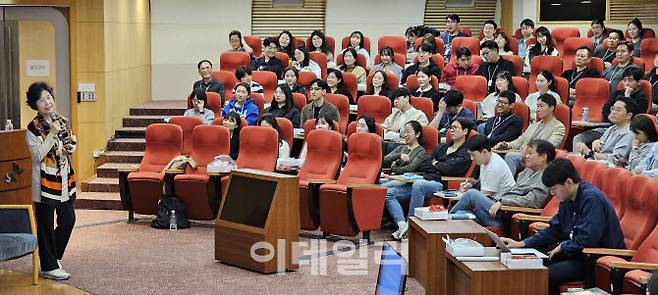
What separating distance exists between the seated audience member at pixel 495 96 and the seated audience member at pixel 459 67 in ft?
3.38

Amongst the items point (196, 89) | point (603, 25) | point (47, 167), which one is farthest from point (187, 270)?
point (603, 25)

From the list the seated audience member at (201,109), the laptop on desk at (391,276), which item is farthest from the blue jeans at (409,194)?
the laptop on desk at (391,276)

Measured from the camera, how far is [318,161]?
8812mm

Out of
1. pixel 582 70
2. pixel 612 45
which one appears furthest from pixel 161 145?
pixel 612 45

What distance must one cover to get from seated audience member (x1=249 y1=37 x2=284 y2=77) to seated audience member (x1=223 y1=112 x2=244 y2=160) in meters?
2.89

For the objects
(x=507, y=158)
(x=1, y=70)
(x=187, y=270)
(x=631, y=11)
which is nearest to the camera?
(x=187, y=270)

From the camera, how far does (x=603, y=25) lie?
42.6 ft

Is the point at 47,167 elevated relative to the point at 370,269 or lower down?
elevated

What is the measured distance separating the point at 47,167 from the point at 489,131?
13.4 feet

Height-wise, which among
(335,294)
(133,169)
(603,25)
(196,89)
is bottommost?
(335,294)

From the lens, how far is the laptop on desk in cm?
397

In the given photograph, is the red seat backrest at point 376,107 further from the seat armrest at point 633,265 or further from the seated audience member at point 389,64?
the seat armrest at point 633,265

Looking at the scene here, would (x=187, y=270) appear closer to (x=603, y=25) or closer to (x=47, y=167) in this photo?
(x=47, y=167)

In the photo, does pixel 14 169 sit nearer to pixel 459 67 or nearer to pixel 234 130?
pixel 234 130
